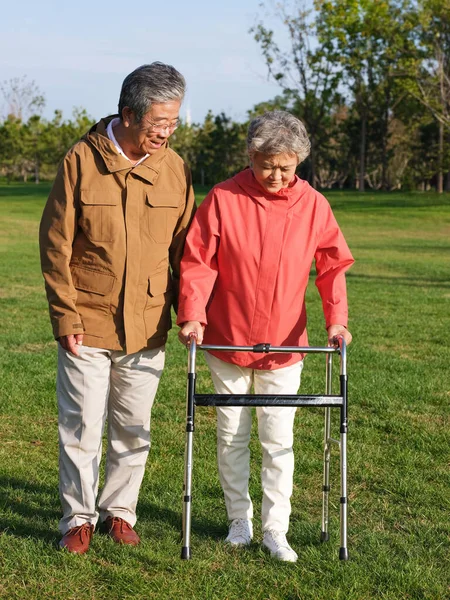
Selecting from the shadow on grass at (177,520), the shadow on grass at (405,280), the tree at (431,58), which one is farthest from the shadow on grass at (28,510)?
the tree at (431,58)

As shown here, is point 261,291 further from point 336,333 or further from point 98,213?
point 98,213

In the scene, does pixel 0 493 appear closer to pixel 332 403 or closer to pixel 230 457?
pixel 230 457

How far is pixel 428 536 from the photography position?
443 centimetres

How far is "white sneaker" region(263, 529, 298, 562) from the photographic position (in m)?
4.07

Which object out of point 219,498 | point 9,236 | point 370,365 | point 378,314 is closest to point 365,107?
point 9,236

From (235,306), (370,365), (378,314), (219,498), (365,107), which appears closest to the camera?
(235,306)

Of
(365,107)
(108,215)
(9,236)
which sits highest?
(365,107)

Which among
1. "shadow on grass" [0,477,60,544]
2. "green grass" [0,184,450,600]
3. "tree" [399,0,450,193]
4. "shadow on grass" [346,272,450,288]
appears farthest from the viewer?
"tree" [399,0,450,193]

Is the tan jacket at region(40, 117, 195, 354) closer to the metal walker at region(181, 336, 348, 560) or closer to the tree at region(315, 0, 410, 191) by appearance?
the metal walker at region(181, 336, 348, 560)

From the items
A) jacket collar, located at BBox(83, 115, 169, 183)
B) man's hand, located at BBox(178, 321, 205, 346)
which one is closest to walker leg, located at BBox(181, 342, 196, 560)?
man's hand, located at BBox(178, 321, 205, 346)

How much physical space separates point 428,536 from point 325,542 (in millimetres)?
527

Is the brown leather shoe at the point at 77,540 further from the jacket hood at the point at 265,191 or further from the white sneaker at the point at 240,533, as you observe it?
the jacket hood at the point at 265,191

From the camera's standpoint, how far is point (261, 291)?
412 centimetres

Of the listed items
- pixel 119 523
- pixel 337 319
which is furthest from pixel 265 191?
pixel 119 523
